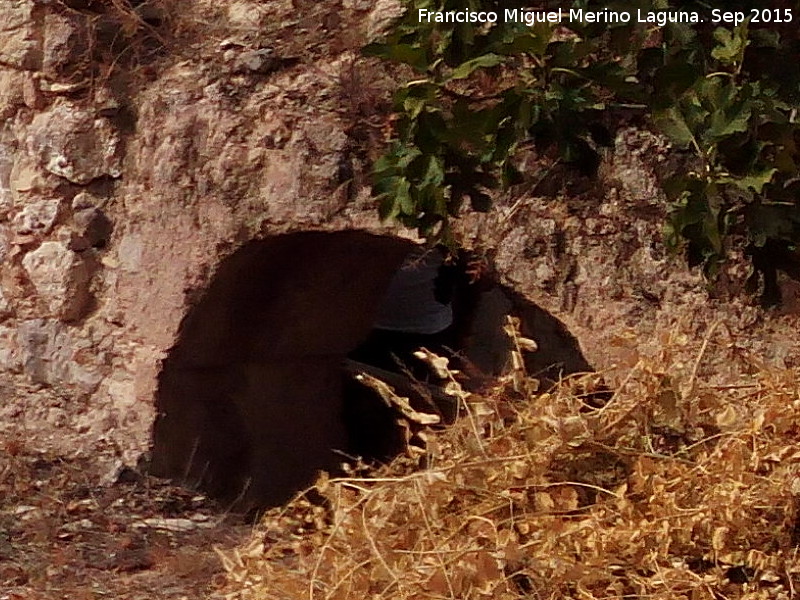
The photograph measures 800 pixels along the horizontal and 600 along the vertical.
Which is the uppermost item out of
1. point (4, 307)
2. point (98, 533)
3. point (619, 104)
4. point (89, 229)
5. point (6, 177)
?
point (619, 104)

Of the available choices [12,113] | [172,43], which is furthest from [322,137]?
[12,113]

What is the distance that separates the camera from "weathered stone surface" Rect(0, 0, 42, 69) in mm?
2926

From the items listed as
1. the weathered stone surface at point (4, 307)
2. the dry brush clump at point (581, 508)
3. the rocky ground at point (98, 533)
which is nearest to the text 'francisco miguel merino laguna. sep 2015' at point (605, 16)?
the dry brush clump at point (581, 508)

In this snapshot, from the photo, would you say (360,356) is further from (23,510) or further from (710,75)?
(710,75)

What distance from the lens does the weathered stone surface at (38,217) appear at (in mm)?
2961

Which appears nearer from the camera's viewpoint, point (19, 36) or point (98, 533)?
point (98, 533)

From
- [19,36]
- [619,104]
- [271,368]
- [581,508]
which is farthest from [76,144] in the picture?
[581,508]

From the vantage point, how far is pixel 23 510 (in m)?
2.86

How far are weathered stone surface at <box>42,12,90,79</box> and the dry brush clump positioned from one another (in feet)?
4.48

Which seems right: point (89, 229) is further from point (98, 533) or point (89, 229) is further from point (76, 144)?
point (98, 533)

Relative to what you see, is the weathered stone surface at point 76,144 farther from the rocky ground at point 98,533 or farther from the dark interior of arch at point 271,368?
the rocky ground at point 98,533

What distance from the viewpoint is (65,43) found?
2.90 meters

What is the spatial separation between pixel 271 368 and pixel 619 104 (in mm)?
1421

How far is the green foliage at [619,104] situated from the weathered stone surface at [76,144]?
0.87 meters
